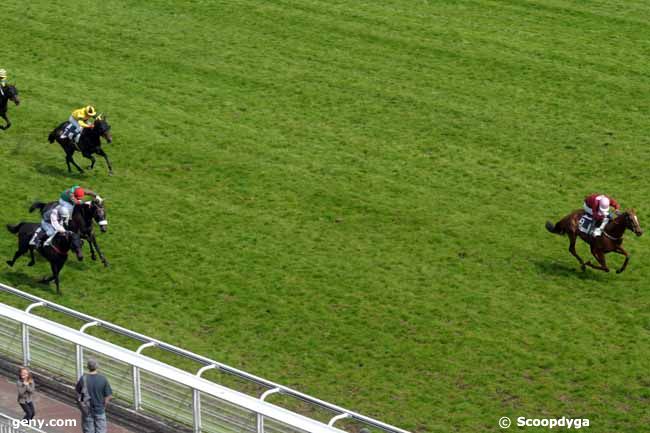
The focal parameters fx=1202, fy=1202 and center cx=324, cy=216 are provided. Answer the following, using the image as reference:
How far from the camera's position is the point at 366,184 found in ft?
79.9

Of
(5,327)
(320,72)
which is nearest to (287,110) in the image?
(320,72)

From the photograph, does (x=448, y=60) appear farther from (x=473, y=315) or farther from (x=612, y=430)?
(x=612, y=430)

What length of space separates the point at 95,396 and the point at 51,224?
19.7ft

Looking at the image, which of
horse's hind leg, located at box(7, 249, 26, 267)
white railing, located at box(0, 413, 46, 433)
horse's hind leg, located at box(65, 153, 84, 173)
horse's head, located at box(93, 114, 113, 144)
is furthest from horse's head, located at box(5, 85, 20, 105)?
white railing, located at box(0, 413, 46, 433)

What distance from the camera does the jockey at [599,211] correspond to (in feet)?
67.1

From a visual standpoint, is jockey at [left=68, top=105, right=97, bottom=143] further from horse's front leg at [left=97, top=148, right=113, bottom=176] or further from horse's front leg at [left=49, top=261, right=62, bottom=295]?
horse's front leg at [left=49, top=261, right=62, bottom=295]

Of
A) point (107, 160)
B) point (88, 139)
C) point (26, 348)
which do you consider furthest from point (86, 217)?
point (26, 348)

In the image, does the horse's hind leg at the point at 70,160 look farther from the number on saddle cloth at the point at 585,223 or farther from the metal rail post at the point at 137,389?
the number on saddle cloth at the point at 585,223

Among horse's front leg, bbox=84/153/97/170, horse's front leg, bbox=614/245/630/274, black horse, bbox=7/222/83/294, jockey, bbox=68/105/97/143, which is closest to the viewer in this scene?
black horse, bbox=7/222/83/294

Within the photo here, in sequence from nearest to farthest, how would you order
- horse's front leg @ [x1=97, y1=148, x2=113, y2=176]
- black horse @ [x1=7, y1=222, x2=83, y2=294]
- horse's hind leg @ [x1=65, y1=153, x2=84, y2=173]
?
black horse @ [x1=7, y1=222, x2=83, y2=294] → horse's front leg @ [x1=97, y1=148, x2=113, y2=176] → horse's hind leg @ [x1=65, y1=153, x2=84, y2=173]

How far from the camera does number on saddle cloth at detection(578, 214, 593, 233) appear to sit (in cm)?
2075

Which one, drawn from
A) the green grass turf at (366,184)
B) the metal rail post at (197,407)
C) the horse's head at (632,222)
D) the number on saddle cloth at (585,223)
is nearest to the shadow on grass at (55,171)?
the green grass turf at (366,184)

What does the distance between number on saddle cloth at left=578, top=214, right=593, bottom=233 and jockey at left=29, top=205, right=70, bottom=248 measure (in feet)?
28.6

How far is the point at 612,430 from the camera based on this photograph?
54.4 feet
